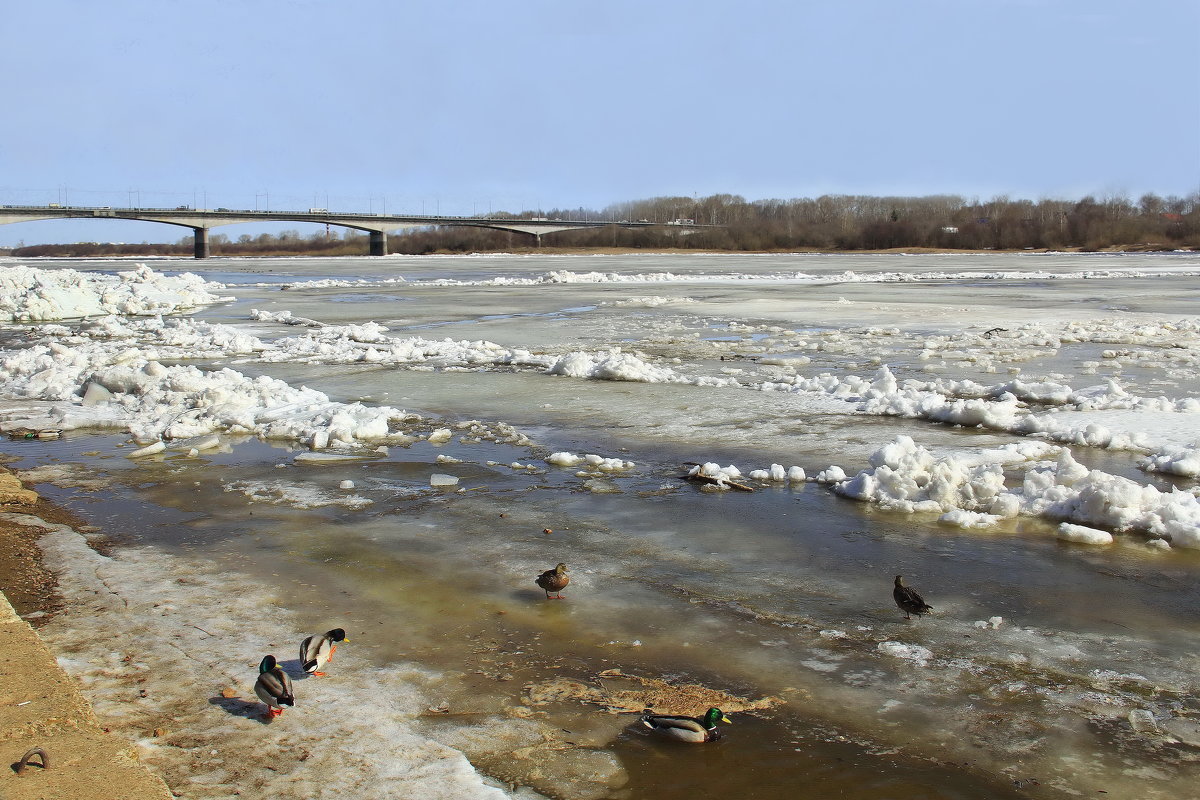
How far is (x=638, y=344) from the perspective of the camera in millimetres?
18125

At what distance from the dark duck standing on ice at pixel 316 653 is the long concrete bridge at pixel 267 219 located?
308 ft

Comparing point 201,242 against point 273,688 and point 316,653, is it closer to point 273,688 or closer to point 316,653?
point 316,653

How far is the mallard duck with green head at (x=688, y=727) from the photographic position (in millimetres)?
3914

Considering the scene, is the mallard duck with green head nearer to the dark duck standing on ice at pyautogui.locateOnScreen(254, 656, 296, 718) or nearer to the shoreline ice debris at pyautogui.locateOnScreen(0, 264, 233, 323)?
the dark duck standing on ice at pyautogui.locateOnScreen(254, 656, 296, 718)

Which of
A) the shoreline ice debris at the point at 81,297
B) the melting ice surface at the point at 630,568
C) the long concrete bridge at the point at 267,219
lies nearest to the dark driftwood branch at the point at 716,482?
the melting ice surface at the point at 630,568

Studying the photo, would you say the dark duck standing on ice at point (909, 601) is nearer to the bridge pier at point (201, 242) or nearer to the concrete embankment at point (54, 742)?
the concrete embankment at point (54, 742)

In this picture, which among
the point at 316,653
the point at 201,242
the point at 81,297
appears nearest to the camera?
the point at 316,653

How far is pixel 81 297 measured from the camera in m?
27.7

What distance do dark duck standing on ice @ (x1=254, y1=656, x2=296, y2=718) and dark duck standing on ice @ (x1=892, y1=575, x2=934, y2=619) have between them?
303 centimetres

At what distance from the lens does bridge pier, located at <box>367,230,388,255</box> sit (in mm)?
101875

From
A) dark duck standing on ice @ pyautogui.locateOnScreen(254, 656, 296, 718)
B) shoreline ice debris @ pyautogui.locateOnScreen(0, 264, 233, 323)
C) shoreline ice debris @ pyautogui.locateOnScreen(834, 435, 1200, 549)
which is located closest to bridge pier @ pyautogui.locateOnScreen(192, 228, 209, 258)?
shoreline ice debris @ pyautogui.locateOnScreen(0, 264, 233, 323)

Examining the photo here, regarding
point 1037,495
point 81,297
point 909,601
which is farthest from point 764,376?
point 81,297

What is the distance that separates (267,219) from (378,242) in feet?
37.2

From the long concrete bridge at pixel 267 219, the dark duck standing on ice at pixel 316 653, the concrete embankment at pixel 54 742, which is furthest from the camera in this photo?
the long concrete bridge at pixel 267 219
